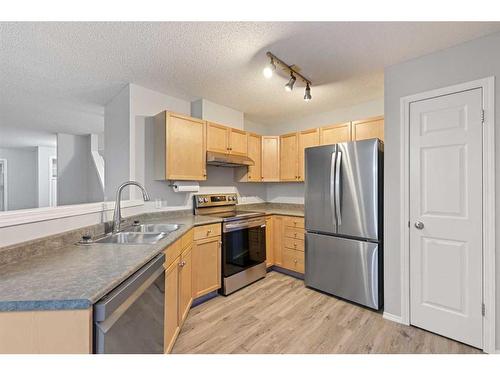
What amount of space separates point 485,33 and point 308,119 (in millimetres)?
2283

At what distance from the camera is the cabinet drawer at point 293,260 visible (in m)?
3.22

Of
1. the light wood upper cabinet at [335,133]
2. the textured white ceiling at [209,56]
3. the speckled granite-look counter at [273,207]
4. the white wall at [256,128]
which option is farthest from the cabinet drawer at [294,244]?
the white wall at [256,128]

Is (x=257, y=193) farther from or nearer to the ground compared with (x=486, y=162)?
nearer to the ground

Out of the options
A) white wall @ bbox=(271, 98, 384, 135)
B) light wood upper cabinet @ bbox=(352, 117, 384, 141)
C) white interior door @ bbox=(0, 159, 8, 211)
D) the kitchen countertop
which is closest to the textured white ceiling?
white wall @ bbox=(271, 98, 384, 135)

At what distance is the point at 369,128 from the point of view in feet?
9.55

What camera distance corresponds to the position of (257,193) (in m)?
4.24

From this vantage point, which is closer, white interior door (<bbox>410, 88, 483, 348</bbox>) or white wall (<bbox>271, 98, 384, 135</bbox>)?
white interior door (<bbox>410, 88, 483, 348</bbox>)

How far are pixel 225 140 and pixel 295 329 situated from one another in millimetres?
2321

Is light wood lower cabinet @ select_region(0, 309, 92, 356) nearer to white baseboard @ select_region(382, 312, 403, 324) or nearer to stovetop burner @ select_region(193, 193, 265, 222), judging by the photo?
stovetop burner @ select_region(193, 193, 265, 222)

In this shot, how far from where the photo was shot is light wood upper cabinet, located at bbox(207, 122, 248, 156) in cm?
306

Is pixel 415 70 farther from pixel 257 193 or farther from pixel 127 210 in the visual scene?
pixel 127 210

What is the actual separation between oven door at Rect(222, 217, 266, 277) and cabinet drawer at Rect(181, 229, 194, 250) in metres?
0.48

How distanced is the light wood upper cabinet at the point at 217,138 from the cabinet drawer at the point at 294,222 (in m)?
1.27

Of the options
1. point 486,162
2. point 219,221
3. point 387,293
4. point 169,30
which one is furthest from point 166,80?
point 387,293
